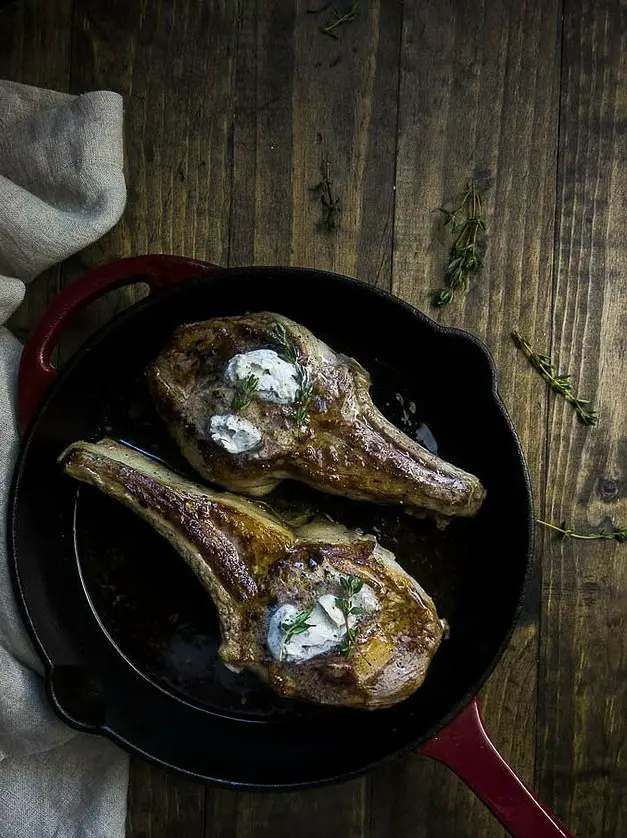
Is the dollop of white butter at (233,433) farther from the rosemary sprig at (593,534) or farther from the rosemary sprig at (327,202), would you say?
the rosemary sprig at (593,534)

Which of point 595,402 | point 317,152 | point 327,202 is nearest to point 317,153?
point 317,152

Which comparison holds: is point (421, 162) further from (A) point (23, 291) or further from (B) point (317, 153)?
(A) point (23, 291)

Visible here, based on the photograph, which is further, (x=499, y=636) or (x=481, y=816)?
(x=481, y=816)

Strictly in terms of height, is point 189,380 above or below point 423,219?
below

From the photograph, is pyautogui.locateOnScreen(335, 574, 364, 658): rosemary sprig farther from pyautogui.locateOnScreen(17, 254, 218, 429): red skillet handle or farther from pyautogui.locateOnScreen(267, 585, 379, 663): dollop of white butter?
pyautogui.locateOnScreen(17, 254, 218, 429): red skillet handle

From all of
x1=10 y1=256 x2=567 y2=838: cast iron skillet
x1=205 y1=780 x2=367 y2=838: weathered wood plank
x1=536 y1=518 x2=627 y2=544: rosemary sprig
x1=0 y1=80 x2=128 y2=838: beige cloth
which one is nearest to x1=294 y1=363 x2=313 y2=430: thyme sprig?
x1=10 y1=256 x2=567 y2=838: cast iron skillet

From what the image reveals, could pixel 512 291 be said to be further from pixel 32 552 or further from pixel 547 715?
pixel 32 552

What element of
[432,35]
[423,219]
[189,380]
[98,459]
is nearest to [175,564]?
[98,459]

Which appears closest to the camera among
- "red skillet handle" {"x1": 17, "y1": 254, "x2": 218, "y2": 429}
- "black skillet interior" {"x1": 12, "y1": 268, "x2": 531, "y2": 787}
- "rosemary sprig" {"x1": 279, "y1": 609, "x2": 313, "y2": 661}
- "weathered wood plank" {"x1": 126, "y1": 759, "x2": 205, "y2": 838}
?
"rosemary sprig" {"x1": 279, "y1": 609, "x2": 313, "y2": 661}
